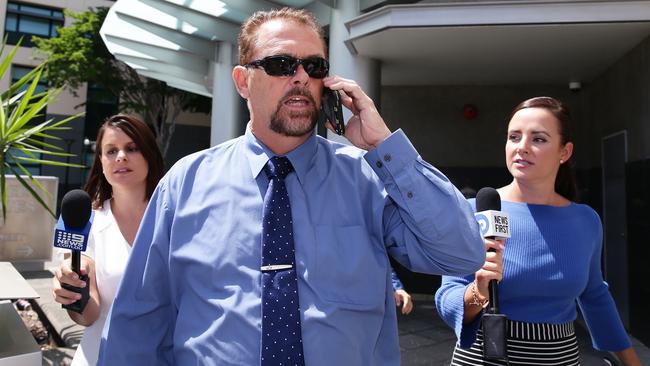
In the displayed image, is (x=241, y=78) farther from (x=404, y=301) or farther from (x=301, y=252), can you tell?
(x=404, y=301)

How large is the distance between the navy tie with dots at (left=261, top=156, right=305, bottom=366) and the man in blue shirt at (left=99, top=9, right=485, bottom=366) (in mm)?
18

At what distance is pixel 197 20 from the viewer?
26.9ft

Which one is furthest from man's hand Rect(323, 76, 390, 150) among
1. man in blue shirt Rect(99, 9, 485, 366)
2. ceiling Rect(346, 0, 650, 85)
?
ceiling Rect(346, 0, 650, 85)

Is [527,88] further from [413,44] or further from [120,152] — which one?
[120,152]

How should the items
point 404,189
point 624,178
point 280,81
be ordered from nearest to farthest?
point 404,189
point 280,81
point 624,178

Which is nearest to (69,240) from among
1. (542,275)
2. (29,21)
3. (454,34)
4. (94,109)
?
(542,275)

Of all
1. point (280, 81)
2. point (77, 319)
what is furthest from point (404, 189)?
point (77, 319)

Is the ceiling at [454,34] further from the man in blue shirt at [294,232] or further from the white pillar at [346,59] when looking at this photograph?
the man in blue shirt at [294,232]

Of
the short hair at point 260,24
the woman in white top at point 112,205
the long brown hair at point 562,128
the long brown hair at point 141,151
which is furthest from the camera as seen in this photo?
the long brown hair at point 141,151

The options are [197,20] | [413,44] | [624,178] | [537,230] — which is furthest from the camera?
[197,20]

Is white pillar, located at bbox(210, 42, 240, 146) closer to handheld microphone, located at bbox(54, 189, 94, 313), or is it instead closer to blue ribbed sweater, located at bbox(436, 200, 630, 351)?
handheld microphone, located at bbox(54, 189, 94, 313)

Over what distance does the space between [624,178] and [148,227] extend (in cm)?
691

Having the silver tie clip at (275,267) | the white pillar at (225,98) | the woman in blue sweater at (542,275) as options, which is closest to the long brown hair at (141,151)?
the silver tie clip at (275,267)

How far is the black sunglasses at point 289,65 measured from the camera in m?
1.60
